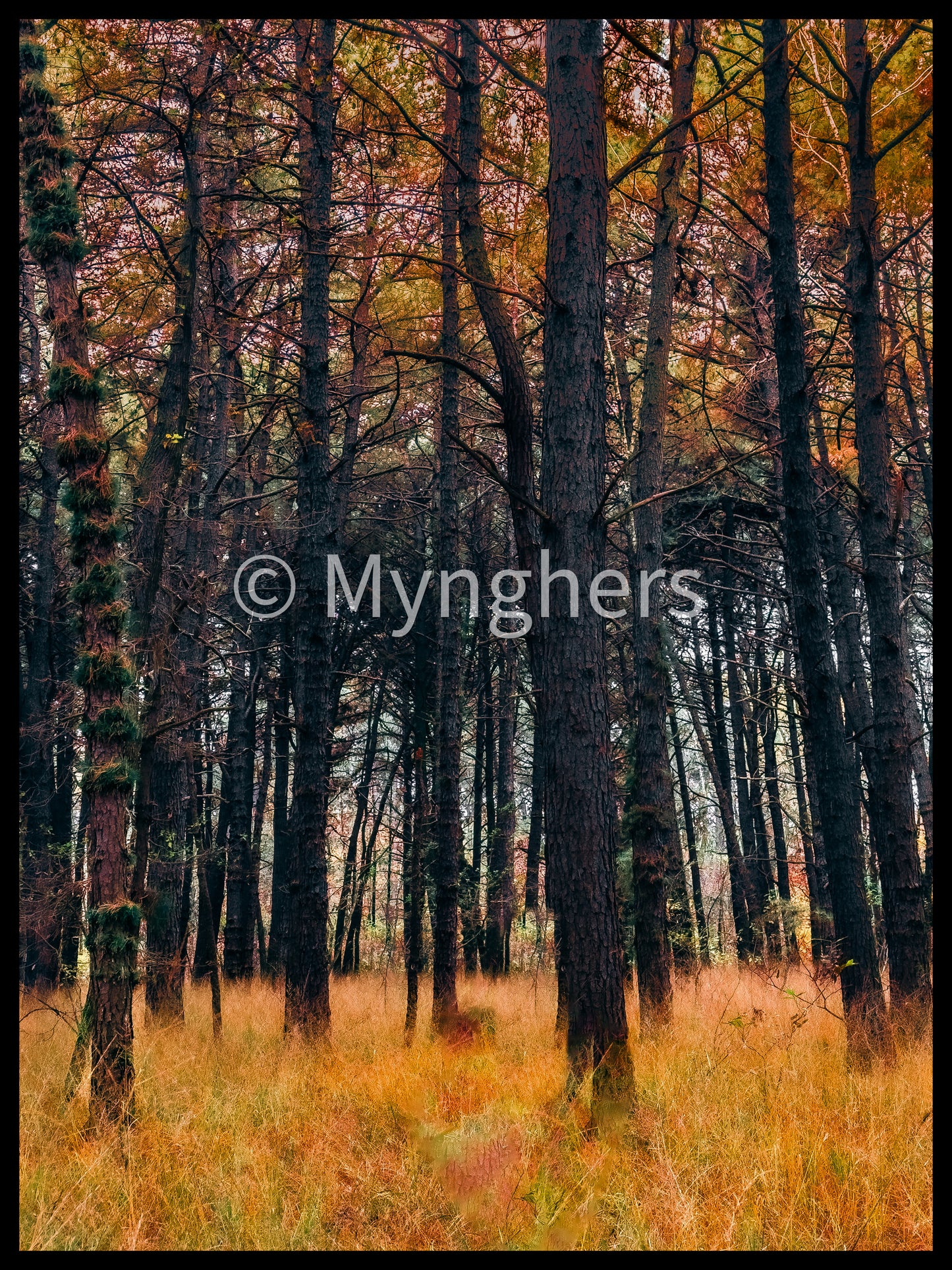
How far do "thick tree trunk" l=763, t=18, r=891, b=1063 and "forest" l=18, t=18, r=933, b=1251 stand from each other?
0.04 metres

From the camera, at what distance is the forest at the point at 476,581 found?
172 inches

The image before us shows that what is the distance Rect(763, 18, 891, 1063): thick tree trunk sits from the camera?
6.22 meters

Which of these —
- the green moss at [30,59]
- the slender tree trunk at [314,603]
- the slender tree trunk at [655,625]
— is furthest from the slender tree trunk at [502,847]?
the green moss at [30,59]

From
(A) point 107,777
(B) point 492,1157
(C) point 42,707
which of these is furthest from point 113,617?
(C) point 42,707

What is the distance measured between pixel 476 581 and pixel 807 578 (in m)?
9.81

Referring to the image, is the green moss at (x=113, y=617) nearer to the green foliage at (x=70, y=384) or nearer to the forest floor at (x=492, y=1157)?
the green foliage at (x=70, y=384)

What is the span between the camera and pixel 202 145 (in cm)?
909

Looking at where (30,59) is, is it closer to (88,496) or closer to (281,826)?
(88,496)

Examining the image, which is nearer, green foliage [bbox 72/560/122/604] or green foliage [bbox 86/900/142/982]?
green foliage [bbox 86/900/142/982]

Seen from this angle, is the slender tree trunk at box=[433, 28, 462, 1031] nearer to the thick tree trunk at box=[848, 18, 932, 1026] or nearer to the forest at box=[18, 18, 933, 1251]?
the forest at box=[18, 18, 933, 1251]

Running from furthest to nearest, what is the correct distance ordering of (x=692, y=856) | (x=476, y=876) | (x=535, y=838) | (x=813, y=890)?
(x=535, y=838)
(x=692, y=856)
(x=476, y=876)
(x=813, y=890)

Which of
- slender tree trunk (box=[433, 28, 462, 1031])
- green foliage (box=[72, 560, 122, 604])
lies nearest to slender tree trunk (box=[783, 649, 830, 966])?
slender tree trunk (box=[433, 28, 462, 1031])

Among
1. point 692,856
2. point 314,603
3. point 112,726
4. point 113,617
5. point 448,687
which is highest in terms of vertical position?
point 314,603

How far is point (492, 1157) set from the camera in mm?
4238
